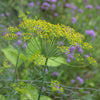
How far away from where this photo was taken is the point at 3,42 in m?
2.73

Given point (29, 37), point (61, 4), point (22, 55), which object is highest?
point (61, 4)

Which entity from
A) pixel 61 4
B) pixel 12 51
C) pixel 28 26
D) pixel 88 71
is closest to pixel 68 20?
pixel 61 4

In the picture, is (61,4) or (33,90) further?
(61,4)

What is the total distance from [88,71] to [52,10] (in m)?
1.62

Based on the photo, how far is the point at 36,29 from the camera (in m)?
1.14

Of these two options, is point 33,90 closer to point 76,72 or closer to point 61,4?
point 76,72

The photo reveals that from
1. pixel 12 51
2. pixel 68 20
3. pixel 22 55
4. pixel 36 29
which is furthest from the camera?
pixel 68 20

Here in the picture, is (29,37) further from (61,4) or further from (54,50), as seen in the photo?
(61,4)

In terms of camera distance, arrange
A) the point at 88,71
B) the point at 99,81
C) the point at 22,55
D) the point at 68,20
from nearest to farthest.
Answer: the point at 22,55, the point at 99,81, the point at 88,71, the point at 68,20

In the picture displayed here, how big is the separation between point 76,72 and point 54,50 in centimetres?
164

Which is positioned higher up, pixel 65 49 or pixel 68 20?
pixel 68 20

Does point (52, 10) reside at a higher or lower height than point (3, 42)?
higher

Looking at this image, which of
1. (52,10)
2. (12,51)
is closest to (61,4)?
(52,10)

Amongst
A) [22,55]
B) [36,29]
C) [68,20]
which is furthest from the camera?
[68,20]
